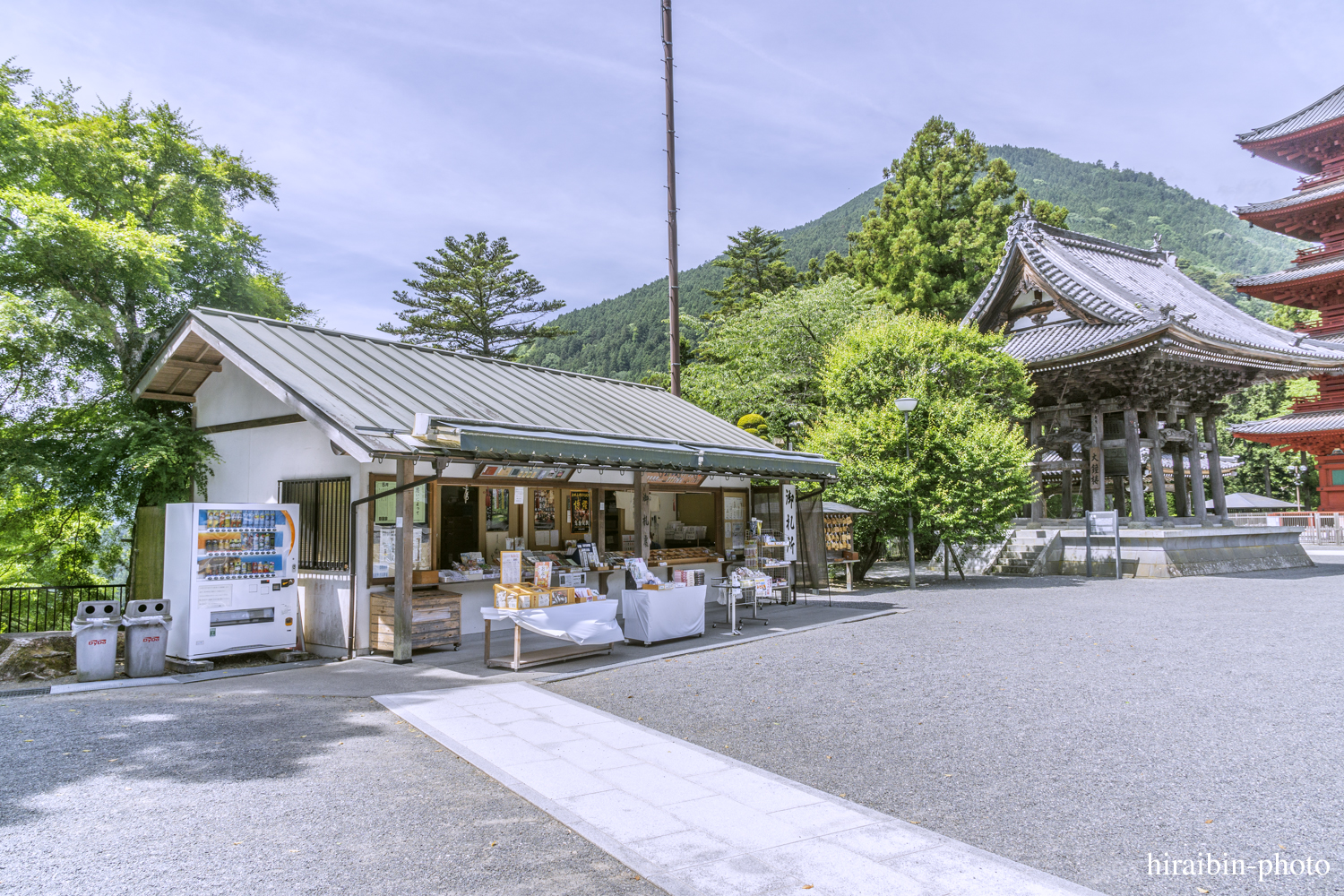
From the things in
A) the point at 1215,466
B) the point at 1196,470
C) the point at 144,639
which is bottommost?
the point at 144,639

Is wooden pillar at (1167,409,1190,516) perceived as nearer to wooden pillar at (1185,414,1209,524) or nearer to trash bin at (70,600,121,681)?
wooden pillar at (1185,414,1209,524)

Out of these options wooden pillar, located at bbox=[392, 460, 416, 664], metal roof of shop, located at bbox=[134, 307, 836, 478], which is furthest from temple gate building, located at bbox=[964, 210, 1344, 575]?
wooden pillar, located at bbox=[392, 460, 416, 664]

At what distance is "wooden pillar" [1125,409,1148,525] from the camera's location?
59.9ft

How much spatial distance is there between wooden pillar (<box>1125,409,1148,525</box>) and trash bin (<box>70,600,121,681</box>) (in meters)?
19.6

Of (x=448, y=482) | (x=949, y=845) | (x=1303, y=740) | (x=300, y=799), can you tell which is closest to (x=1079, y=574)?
(x=1303, y=740)

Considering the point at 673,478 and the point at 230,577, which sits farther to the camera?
the point at 673,478

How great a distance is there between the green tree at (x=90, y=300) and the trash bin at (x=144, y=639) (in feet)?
10.2

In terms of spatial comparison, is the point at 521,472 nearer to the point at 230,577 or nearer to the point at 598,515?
the point at 598,515

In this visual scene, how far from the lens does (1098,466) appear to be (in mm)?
19141

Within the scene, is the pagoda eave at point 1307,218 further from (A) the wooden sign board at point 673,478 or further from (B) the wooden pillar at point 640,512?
(B) the wooden pillar at point 640,512

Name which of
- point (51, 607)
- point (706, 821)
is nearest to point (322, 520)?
point (706, 821)

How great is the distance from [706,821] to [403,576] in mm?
5508

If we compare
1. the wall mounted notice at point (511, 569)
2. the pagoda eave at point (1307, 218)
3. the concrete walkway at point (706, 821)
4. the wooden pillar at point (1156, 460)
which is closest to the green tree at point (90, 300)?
the wall mounted notice at point (511, 569)

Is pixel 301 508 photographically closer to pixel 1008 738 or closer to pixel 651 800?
pixel 651 800
